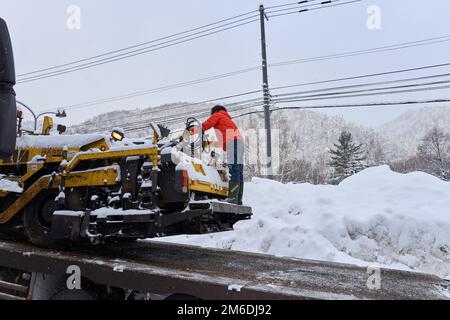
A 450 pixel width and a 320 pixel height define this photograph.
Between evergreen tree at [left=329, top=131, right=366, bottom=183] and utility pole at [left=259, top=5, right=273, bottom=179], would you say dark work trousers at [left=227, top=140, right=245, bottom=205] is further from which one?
evergreen tree at [left=329, top=131, right=366, bottom=183]

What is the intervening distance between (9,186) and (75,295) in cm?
221

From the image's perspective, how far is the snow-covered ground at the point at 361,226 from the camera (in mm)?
6797

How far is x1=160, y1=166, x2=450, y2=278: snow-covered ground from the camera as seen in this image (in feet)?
22.3

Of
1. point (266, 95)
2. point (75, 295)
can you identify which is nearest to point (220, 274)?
point (75, 295)

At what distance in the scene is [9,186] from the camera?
16.7ft

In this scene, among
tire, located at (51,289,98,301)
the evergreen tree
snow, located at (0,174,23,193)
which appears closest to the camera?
tire, located at (51,289,98,301)

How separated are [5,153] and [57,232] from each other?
2.35m

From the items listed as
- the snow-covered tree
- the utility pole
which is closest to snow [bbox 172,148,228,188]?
the utility pole

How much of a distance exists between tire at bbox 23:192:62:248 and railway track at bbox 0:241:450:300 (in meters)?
0.17

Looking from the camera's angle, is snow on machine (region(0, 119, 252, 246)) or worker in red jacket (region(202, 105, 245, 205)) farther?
worker in red jacket (region(202, 105, 245, 205))
